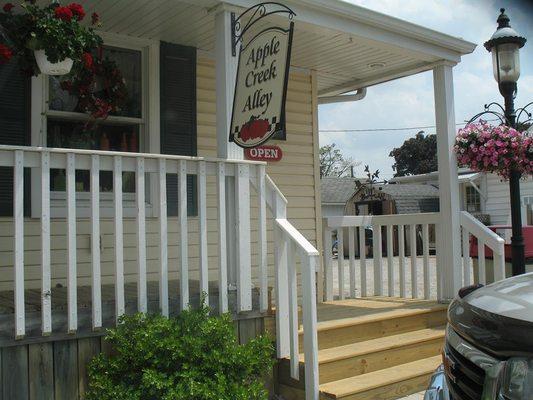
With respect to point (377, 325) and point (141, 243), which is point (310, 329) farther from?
point (141, 243)

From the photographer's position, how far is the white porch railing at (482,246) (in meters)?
5.67

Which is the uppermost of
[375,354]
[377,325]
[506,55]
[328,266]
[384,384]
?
[506,55]

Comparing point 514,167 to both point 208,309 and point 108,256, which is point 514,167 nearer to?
point 208,309

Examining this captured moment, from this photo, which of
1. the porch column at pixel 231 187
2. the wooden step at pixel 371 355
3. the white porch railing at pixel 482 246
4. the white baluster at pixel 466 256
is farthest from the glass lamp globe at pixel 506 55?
the porch column at pixel 231 187

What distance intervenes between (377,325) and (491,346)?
3288mm

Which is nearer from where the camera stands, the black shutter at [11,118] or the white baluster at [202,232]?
the white baluster at [202,232]

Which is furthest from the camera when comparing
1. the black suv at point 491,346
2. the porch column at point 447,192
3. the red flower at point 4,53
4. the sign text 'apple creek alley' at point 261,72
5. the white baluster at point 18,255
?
the porch column at point 447,192

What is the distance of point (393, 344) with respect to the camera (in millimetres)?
4746

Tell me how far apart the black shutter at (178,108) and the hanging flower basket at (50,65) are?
72.3 inches

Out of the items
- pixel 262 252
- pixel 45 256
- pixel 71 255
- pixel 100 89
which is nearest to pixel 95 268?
pixel 71 255

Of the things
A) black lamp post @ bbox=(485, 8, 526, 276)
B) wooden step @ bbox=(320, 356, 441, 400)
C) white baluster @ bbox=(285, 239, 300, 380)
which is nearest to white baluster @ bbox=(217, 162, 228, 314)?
white baluster @ bbox=(285, 239, 300, 380)

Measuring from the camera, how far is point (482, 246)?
19.5 ft

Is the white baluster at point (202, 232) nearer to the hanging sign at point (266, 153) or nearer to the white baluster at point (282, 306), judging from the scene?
the white baluster at point (282, 306)

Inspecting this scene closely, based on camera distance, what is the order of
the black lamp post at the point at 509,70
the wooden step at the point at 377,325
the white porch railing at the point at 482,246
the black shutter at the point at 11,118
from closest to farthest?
the wooden step at the point at 377,325, the black shutter at the point at 11,118, the white porch railing at the point at 482,246, the black lamp post at the point at 509,70
